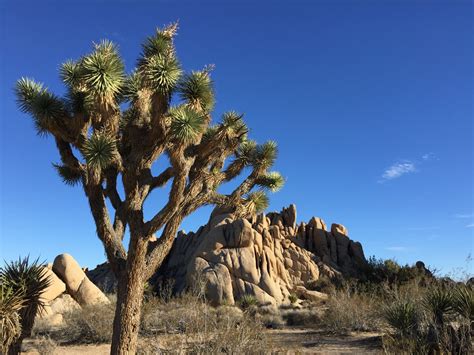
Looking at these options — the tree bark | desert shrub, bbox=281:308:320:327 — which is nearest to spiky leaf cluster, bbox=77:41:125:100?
the tree bark

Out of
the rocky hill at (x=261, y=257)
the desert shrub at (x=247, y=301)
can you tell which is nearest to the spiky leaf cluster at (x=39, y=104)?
the rocky hill at (x=261, y=257)

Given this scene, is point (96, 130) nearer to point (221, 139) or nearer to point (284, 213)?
point (221, 139)

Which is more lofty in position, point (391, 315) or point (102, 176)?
point (102, 176)

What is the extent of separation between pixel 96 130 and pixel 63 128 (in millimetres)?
770

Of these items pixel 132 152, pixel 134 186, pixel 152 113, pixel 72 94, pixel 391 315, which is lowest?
pixel 391 315

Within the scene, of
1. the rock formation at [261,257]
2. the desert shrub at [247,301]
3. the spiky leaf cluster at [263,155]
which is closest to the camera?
the spiky leaf cluster at [263,155]

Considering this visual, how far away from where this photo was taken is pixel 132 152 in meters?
10.6

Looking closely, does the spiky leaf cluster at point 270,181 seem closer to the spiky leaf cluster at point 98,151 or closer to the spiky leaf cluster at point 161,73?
the spiky leaf cluster at point 161,73

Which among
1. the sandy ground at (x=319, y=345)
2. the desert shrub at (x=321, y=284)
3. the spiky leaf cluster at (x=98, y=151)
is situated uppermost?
the spiky leaf cluster at (x=98, y=151)

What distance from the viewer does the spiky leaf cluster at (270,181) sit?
517 inches

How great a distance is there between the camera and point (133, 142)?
10.7 metres

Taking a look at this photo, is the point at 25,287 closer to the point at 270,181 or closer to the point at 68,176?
the point at 68,176

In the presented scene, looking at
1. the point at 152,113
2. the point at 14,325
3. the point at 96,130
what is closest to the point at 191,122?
the point at 152,113

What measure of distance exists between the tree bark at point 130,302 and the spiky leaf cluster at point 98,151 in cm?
187
